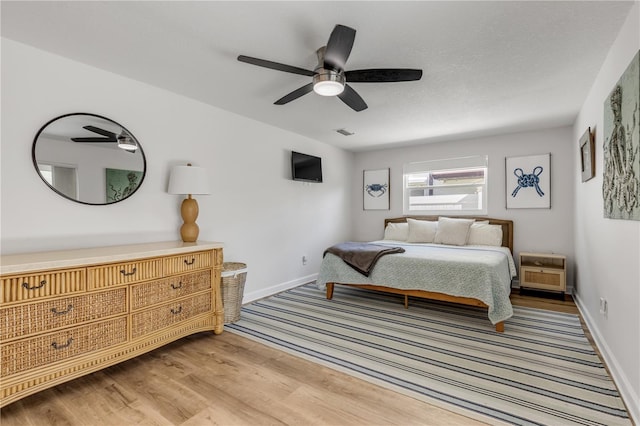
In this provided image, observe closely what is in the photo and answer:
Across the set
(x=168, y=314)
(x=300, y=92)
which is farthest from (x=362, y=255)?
(x=168, y=314)

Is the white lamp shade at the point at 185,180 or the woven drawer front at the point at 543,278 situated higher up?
the white lamp shade at the point at 185,180

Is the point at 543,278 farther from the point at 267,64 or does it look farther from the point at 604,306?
the point at 267,64

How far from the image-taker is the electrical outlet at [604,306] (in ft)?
7.63

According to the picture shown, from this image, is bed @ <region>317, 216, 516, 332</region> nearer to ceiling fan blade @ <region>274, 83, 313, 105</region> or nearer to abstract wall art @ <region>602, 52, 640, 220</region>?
abstract wall art @ <region>602, 52, 640, 220</region>

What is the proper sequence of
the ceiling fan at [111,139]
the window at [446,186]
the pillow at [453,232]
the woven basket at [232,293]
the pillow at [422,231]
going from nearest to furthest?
the ceiling fan at [111,139] → the woven basket at [232,293] → the pillow at [453,232] → the pillow at [422,231] → the window at [446,186]

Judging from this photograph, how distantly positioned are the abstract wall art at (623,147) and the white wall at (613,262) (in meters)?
0.09

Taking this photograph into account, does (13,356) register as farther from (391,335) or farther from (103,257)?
(391,335)

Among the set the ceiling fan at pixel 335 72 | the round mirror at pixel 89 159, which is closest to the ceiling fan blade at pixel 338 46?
the ceiling fan at pixel 335 72

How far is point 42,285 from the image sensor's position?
1801 millimetres

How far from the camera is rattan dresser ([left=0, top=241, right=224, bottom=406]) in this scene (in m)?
1.71

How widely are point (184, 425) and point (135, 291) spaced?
1020mm

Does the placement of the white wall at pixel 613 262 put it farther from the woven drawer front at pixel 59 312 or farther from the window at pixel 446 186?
the woven drawer front at pixel 59 312

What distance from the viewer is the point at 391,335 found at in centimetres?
279

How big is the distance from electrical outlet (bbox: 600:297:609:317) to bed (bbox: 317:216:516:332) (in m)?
0.62
